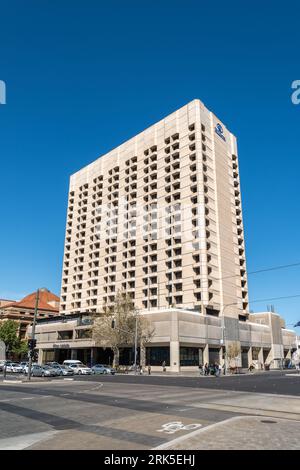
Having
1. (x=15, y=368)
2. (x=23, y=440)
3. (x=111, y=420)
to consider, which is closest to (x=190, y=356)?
(x=15, y=368)

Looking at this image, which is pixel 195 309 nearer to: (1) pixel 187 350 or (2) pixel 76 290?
(1) pixel 187 350

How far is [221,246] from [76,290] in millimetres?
42717

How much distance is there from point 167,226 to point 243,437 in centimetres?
7213

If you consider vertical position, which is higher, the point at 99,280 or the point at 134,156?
the point at 134,156

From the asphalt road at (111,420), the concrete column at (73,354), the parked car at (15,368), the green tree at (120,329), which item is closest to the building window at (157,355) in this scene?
the green tree at (120,329)

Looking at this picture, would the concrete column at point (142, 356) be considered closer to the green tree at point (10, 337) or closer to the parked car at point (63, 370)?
the parked car at point (63, 370)

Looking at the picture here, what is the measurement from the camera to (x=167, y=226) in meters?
80.6

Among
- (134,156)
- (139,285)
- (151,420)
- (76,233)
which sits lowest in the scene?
(151,420)

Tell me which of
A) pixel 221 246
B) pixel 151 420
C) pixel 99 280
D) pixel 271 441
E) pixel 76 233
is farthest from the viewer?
pixel 76 233

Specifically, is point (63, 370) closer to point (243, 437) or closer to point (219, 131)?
point (243, 437)

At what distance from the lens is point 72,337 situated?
81312mm

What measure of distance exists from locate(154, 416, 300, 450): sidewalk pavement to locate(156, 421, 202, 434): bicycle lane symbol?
2.82 ft

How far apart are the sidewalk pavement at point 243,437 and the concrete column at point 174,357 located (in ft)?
170
